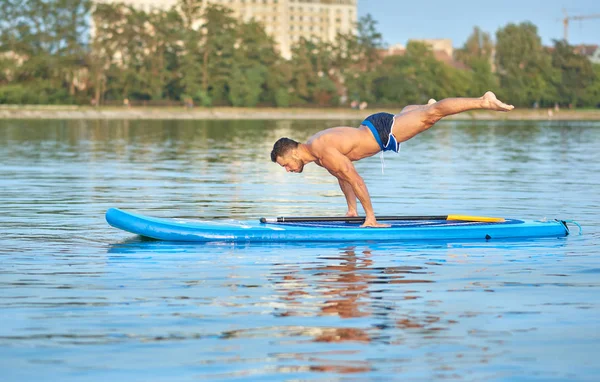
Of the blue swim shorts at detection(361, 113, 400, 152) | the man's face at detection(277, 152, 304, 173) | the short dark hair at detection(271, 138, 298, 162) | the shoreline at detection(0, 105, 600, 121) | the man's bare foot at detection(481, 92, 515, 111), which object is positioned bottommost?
the shoreline at detection(0, 105, 600, 121)

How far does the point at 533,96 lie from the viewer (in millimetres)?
151375

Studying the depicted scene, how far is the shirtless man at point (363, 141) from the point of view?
16.0 m

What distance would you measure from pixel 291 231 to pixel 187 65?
117795mm

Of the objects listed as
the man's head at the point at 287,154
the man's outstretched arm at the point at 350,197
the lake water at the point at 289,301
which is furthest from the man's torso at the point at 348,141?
the lake water at the point at 289,301

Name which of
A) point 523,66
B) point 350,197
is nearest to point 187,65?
point 523,66

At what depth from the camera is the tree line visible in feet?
432

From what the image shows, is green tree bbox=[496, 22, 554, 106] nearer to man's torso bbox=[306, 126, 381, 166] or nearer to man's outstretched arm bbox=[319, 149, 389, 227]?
man's torso bbox=[306, 126, 381, 166]

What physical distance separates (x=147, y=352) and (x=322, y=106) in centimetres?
12784

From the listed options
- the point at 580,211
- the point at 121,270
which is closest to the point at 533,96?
the point at 580,211

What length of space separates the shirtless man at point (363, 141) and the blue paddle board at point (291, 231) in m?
0.35

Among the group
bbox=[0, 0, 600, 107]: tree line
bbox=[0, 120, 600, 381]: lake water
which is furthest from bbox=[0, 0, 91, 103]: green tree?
bbox=[0, 120, 600, 381]: lake water

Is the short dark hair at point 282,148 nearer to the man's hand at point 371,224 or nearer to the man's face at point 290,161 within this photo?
the man's face at point 290,161

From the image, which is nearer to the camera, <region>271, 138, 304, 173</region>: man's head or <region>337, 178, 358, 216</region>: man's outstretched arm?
<region>271, 138, 304, 173</region>: man's head

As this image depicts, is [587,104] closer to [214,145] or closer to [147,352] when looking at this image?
[214,145]
